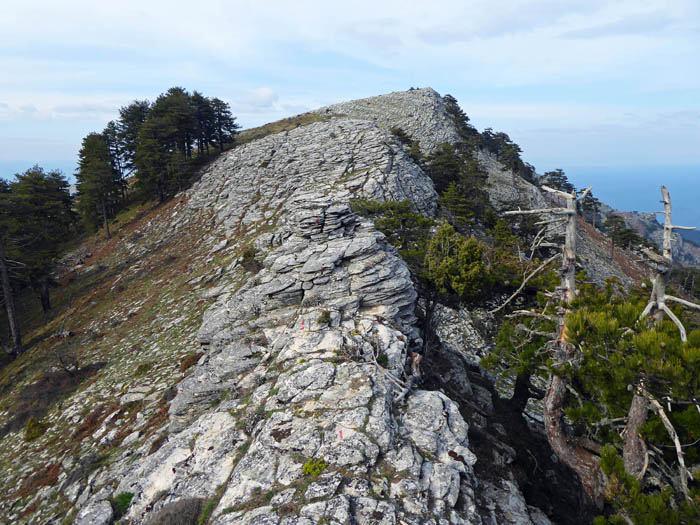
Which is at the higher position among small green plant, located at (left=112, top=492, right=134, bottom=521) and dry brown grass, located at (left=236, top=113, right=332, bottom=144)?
dry brown grass, located at (left=236, top=113, right=332, bottom=144)

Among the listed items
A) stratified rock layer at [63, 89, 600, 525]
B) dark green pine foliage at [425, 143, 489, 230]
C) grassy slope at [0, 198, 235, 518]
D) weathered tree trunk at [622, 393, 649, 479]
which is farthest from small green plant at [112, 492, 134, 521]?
dark green pine foliage at [425, 143, 489, 230]

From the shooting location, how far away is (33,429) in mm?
19453

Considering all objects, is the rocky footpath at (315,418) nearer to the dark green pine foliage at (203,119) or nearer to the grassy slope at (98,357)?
the grassy slope at (98,357)

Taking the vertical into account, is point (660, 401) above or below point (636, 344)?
below

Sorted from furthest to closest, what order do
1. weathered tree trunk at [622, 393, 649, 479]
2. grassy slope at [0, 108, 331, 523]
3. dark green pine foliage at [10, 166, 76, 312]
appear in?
dark green pine foliage at [10, 166, 76, 312] → grassy slope at [0, 108, 331, 523] → weathered tree trunk at [622, 393, 649, 479]

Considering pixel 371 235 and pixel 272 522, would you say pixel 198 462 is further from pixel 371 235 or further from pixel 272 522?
pixel 371 235

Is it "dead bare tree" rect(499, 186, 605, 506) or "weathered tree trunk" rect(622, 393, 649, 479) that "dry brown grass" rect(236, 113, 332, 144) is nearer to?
"dead bare tree" rect(499, 186, 605, 506)

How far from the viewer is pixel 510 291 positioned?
18.4m

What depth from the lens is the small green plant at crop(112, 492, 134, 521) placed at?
1144cm

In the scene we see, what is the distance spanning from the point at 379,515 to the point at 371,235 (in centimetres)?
1313

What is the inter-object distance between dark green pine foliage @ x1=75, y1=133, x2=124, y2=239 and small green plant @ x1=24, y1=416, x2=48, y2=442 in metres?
37.0

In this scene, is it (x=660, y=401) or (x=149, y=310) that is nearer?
(x=660, y=401)

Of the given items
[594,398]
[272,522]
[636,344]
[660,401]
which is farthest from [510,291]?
[272,522]

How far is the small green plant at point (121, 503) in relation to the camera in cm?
1144
